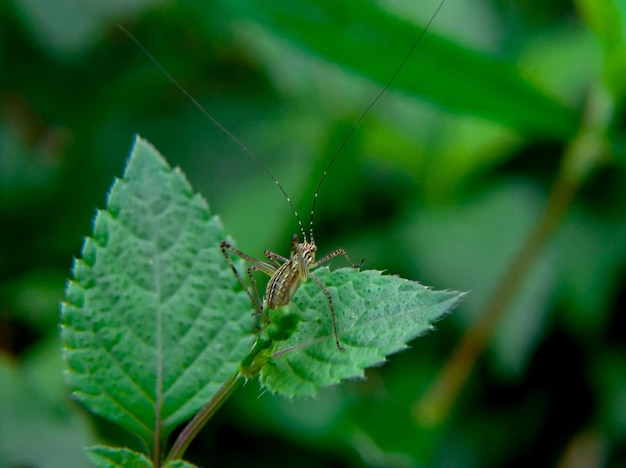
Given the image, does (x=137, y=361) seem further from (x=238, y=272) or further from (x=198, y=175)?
(x=198, y=175)

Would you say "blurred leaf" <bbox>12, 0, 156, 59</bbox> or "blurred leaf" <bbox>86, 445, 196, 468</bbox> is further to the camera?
"blurred leaf" <bbox>12, 0, 156, 59</bbox>

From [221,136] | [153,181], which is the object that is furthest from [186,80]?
[153,181]

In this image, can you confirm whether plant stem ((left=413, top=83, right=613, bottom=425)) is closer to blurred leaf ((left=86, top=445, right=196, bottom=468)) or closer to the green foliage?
the green foliage

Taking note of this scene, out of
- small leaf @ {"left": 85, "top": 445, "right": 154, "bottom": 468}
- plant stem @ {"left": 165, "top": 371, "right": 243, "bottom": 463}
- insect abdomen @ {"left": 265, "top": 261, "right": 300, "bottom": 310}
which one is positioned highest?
insect abdomen @ {"left": 265, "top": 261, "right": 300, "bottom": 310}

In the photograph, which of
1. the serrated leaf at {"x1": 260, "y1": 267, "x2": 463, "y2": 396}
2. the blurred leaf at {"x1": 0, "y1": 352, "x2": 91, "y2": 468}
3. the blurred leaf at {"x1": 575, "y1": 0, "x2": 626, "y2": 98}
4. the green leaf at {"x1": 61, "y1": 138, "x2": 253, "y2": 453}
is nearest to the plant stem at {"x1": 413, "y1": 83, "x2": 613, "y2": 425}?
the blurred leaf at {"x1": 575, "y1": 0, "x2": 626, "y2": 98}

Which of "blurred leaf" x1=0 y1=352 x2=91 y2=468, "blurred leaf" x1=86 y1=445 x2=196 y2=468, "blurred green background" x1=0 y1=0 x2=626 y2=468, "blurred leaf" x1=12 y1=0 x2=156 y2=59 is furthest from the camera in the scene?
"blurred leaf" x1=12 y1=0 x2=156 y2=59

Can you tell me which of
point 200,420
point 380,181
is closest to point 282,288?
point 200,420

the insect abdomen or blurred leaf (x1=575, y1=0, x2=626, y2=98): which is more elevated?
blurred leaf (x1=575, y1=0, x2=626, y2=98)
